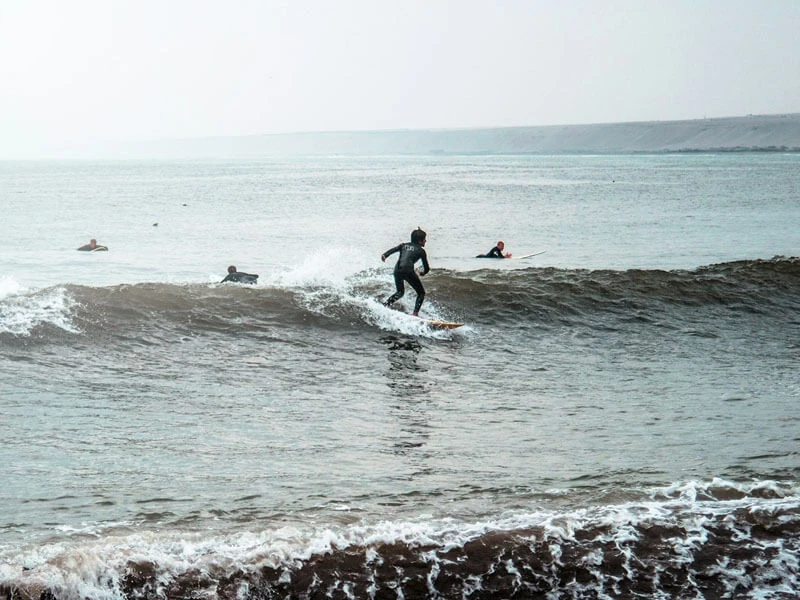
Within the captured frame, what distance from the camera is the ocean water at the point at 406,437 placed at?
279 inches

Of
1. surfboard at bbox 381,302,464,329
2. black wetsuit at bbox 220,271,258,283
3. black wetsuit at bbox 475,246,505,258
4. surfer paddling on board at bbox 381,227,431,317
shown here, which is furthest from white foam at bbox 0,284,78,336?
black wetsuit at bbox 475,246,505,258

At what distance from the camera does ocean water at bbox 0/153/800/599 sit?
7.07 m

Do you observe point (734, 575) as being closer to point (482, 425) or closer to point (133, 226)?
point (482, 425)

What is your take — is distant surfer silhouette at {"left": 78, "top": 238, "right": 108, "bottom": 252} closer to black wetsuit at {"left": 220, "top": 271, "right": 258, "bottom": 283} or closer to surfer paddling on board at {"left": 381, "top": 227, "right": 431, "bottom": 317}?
black wetsuit at {"left": 220, "top": 271, "right": 258, "bottom": 283}

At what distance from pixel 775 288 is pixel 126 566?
1906 cm

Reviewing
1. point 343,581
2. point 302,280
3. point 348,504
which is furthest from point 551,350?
point 343,581

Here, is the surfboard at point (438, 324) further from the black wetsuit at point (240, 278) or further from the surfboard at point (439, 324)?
the black wetsuit at point (240, 278)

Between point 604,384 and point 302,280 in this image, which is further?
point 302,280

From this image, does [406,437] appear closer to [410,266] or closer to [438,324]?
[438,324]

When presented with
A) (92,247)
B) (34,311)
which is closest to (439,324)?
(34,311)

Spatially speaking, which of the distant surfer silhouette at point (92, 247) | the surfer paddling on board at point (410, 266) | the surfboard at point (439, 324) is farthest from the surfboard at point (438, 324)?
the distant surfer silhouette at point (92, 247)

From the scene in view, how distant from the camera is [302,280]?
2138cm

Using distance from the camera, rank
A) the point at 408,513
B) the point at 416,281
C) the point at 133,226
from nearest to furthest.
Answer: the point at 408,513, the point at 416,281, the point at 133,226

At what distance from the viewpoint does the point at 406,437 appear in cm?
1058
